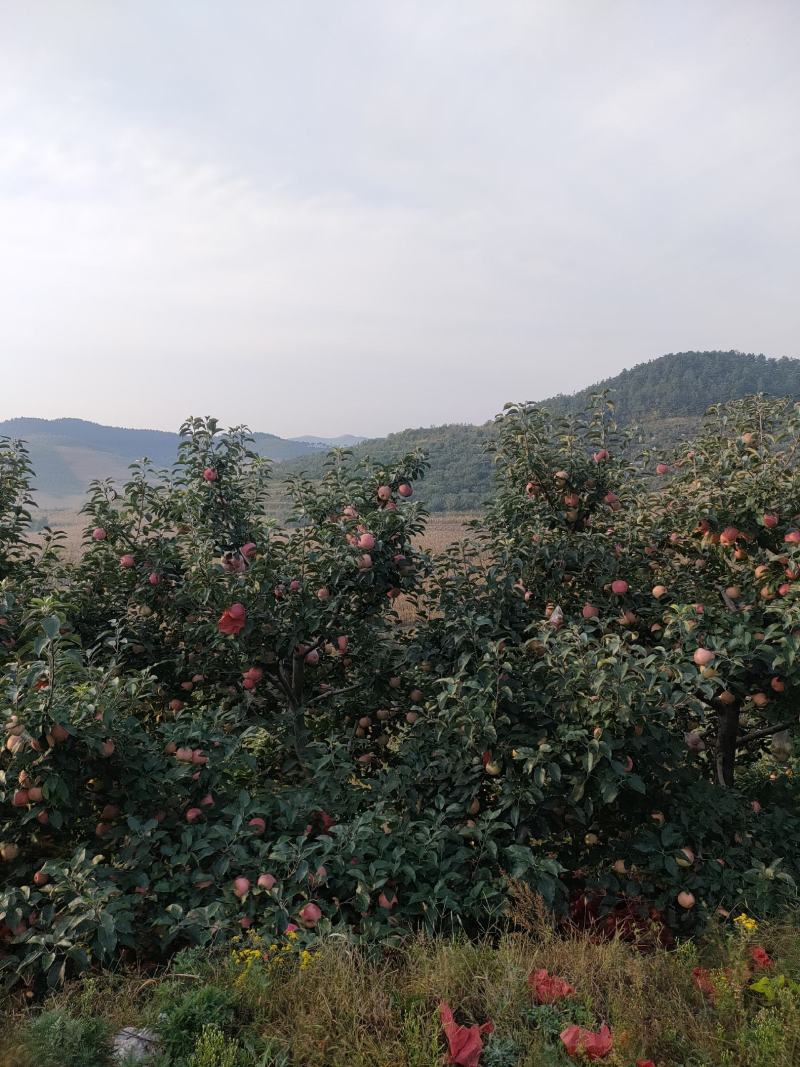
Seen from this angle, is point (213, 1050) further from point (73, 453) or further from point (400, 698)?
point (73, 453)

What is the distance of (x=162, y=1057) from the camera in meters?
2.25

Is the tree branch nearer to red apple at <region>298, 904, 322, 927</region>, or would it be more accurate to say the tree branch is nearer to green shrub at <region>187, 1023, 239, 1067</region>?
red apple at <region>298, 904, 322, 927</region>

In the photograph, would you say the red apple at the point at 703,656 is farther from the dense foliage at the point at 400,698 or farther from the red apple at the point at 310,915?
the red apple at the point at 310,915

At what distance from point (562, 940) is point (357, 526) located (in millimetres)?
2256

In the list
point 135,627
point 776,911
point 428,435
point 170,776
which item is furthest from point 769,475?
point 428,435

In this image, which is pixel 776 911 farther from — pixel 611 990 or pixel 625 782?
pixel 611 990

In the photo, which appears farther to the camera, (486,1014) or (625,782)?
(625,782)

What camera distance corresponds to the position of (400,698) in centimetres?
457

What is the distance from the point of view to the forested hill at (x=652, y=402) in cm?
4578

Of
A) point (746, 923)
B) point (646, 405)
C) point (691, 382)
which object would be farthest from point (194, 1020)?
point (691, 382)

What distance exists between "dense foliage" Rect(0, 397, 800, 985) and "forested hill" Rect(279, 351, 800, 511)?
37349 millimetres

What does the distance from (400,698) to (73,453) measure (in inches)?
6541

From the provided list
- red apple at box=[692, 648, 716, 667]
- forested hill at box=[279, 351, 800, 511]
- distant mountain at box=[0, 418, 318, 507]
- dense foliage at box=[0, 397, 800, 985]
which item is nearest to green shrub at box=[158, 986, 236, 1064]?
dense foliage at box=[0, 397, 800, 985]

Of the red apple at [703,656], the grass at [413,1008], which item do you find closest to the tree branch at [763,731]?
the red apple at [703,656]
